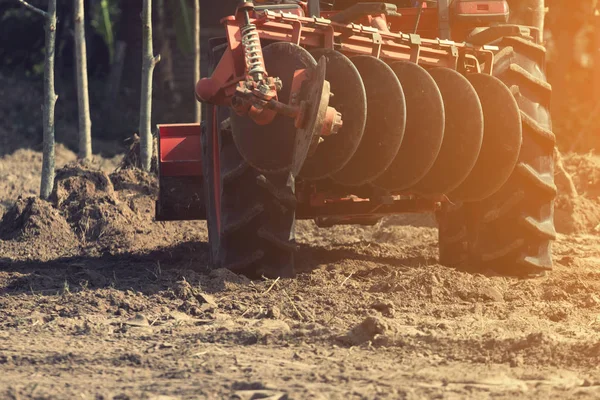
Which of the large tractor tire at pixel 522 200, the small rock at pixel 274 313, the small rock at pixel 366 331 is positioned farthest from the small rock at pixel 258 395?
the large tractor tire at pixel 522 200

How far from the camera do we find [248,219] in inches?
254

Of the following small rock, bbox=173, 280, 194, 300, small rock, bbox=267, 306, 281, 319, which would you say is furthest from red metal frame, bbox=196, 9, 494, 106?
small rock, bbox=267, 306, 281, 319

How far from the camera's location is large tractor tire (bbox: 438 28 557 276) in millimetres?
6980

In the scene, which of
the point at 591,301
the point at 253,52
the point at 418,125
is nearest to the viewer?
the point at 253,52

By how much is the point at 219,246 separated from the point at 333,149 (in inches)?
46.4

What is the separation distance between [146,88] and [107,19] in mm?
6557

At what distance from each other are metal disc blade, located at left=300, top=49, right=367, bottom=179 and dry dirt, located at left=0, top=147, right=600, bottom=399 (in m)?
0.77

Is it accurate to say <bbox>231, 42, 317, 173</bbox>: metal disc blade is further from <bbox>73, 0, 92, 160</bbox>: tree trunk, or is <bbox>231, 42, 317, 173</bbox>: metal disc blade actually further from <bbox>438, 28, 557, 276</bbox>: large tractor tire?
<bbox>73, 0, 92, 160</bbox>: tree trunk

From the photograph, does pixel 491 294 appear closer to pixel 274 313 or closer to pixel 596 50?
pixel 274 313

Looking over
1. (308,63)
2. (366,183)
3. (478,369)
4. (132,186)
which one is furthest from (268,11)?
(132,186)

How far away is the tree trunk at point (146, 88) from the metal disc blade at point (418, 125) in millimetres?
4774

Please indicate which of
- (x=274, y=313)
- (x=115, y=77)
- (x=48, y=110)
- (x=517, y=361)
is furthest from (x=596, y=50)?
(x=517, y=361)

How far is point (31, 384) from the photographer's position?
4375 millimetres

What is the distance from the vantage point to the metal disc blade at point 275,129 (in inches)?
230
